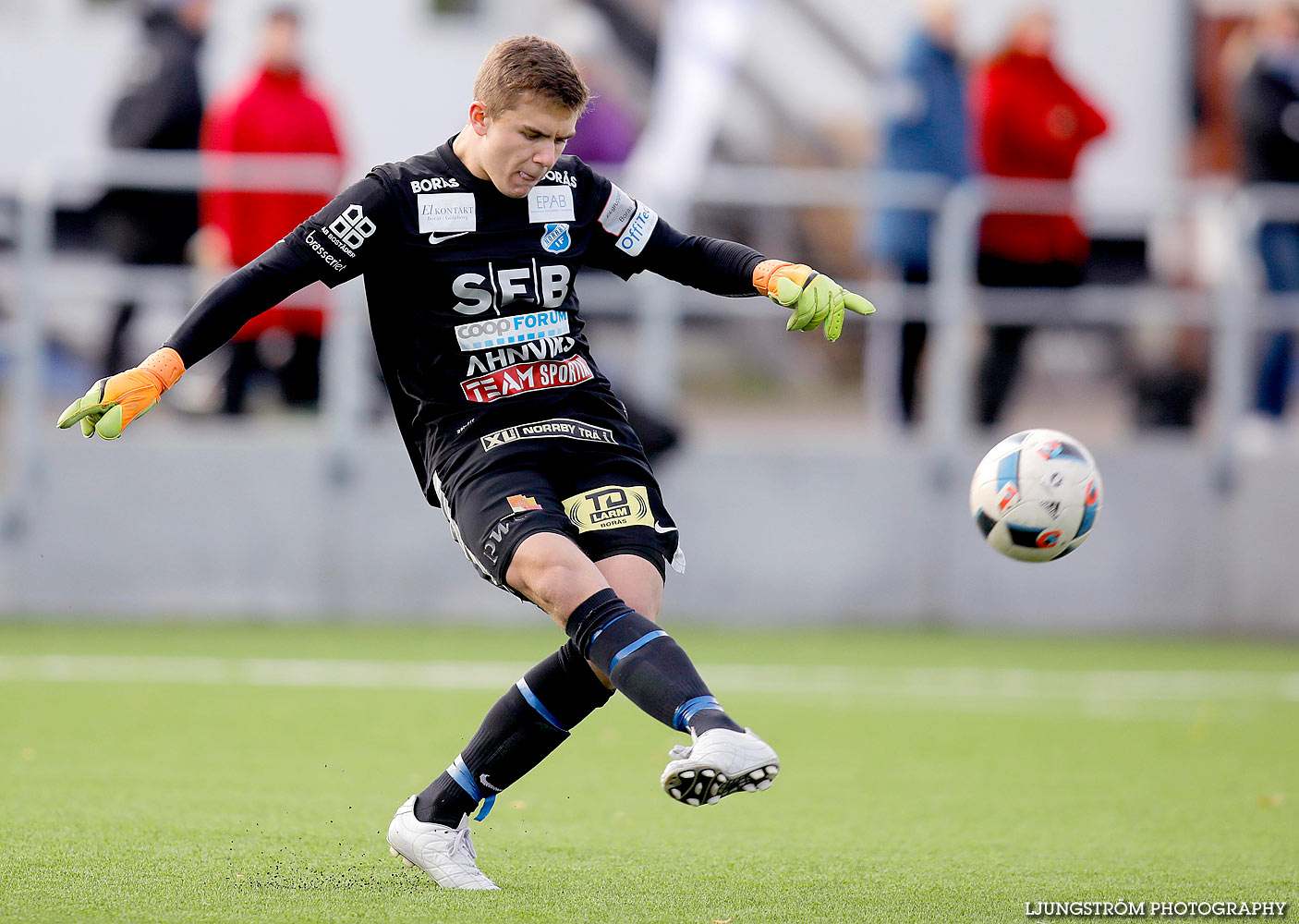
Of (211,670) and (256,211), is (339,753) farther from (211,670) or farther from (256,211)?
(256,211)

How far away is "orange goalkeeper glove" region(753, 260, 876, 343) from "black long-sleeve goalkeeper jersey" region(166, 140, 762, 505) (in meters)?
0.15

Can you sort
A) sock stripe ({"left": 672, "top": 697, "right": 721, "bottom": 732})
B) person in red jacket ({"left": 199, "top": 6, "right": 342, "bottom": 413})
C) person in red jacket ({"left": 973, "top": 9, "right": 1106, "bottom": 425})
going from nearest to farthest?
sock stripe ({"left": 672, "top": 697, "right": 721, "bottom": 732})
person in red jacket ({"left": 199, "top": 6, "right": 342, "bottom": 413})
person in red jacket ({"left": 973, "top": 9, "right": 1106, "bottom": 425})

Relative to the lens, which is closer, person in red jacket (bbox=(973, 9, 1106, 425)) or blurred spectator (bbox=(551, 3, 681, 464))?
blurred spectator (bbox=(551, 3, 681, 464))

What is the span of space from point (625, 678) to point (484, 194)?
1315 mm

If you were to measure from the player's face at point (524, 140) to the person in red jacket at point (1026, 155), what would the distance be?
21.8 ft

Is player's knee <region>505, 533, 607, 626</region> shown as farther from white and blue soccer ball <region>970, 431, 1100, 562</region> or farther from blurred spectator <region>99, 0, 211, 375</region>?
blurred spectator <region>99, 0, 211, 375</region>

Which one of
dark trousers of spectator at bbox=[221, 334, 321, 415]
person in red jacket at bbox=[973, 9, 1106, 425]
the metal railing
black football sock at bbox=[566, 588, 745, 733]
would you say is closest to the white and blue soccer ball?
black football sock at bbox=[566, 588, 745, 733]

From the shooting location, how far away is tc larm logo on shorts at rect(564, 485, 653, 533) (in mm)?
4516

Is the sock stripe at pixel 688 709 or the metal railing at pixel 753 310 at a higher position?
the metal railing at pixel 753 310

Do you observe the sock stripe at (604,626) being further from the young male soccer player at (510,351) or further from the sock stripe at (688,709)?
the sock stripe at (688,709)

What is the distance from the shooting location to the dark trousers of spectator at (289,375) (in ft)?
34.2

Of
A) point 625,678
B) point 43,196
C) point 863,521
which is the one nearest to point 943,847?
point 625,678

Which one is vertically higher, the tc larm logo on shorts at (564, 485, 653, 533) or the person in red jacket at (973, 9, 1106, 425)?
the person in red jacket at (973, 9, 1106, 425)

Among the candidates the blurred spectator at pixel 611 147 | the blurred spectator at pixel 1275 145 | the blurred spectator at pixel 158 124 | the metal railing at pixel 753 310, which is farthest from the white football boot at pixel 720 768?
the blurred spectator at pixel 1275 145
